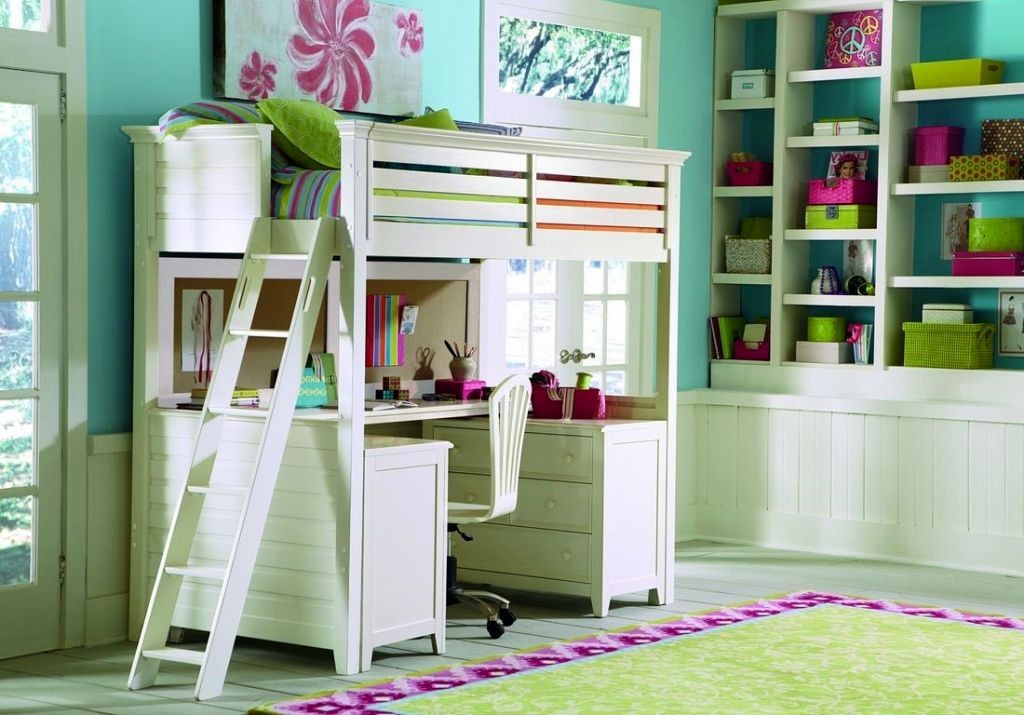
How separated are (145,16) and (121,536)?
1.63m

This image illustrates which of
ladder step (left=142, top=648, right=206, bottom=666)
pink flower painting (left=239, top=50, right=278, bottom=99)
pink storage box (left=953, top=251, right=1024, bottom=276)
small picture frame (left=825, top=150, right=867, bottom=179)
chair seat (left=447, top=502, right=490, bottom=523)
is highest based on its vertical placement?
pink flower painting (left=239, top=50, right=278, bottom=99)

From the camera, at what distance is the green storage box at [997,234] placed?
634 cm

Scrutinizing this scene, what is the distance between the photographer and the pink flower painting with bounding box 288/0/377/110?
530cm

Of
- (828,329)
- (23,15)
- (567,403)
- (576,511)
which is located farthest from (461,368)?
(828,329)

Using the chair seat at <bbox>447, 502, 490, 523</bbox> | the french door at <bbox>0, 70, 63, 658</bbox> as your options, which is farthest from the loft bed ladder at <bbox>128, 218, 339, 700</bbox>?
the chair seat at <bbox>447, 502, 490, 523</bbox>

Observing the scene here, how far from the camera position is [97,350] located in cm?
478

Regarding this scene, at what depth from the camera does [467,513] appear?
489cm

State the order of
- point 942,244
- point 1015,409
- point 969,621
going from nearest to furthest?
point 969,621 → point 1015,409 → point 942,244

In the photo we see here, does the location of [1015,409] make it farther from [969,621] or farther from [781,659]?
[781,659]

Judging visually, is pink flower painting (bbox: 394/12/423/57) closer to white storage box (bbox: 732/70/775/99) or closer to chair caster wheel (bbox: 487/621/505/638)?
white storage box (bbox: 732/70/775/99)

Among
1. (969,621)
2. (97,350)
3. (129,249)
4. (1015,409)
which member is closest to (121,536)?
(97,350)

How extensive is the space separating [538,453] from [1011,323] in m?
2.27

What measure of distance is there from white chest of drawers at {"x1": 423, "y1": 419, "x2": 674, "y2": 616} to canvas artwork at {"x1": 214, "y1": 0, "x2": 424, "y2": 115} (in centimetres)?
123

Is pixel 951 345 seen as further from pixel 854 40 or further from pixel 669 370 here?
pixel 669 370
